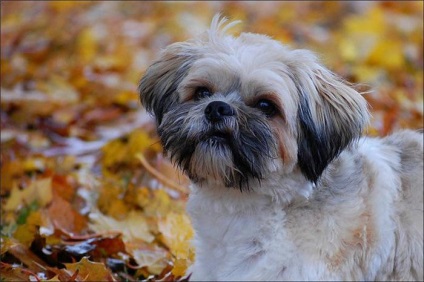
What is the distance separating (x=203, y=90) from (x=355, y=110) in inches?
31.3

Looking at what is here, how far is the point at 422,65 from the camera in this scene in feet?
37.3

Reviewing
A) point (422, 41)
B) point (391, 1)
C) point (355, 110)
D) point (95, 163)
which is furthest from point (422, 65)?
point (355, 110)

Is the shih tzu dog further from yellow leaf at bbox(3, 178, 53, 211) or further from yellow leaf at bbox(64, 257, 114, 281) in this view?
yellow leaf at bbox(3, 178, 53, 211)

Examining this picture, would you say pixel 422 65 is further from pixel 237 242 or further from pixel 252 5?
pixel 237 242

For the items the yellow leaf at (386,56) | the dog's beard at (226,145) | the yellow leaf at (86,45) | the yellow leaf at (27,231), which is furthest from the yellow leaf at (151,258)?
the yellow leaf at (386,56)

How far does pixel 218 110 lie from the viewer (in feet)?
13.9

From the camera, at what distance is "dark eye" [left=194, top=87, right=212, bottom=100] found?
4512 mm

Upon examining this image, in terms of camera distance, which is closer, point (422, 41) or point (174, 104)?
point (174, 104)

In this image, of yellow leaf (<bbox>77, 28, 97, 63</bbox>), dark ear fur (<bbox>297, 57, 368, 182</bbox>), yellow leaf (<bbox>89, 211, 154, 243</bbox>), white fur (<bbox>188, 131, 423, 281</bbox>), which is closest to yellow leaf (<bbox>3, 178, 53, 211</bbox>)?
yellow leaf (<bbox>89, 211, 154, 243</bbox>)

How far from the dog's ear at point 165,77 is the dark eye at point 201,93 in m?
0.17

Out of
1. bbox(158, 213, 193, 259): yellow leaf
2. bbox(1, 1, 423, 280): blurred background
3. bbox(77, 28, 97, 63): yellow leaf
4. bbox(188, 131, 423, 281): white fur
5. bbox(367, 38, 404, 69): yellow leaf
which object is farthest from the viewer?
bbox(367, 38, 404, 69): yellow leaf

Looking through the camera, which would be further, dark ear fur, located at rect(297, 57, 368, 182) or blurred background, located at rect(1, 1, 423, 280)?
blurred background, located at rect(1, 1, 423, 280)

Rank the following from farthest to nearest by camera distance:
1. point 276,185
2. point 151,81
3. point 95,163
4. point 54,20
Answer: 1. point 54,20
2. point 95,163
3. point 151,81
4. point 276,185

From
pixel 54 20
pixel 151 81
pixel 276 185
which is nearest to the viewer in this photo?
pixel 276 185
